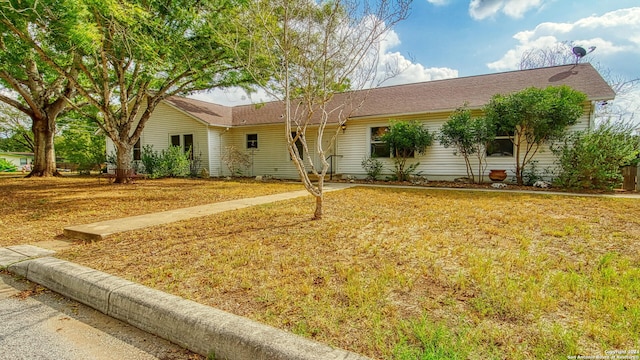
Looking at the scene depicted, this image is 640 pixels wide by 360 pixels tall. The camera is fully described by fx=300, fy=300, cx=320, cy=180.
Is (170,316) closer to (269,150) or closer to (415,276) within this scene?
(415,276)

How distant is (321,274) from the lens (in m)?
2.77

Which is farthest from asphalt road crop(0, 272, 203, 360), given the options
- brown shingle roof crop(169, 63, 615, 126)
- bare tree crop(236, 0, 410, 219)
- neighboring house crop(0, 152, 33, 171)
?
neighboring house crop(0, 152, 33, 171)

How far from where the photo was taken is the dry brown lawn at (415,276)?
1.79 m

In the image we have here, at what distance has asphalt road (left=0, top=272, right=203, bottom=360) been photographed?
1.88m

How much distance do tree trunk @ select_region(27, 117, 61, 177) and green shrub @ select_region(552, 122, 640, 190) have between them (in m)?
22.2

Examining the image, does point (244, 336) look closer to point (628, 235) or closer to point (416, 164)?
point (628, 235)

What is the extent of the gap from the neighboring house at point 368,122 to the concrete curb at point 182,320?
24.2ft

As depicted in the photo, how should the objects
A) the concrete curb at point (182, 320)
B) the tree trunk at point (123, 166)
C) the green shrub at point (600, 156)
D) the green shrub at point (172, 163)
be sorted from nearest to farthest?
the concrete curb at point (182, 320), the green shrub at point (600, 156), the tree trunk at point (123, 166), the green shrub at point (172, 163)

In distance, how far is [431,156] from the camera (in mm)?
12117

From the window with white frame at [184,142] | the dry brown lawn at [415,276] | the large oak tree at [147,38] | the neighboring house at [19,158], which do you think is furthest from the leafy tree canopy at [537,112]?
the neighboring house at [19,158]

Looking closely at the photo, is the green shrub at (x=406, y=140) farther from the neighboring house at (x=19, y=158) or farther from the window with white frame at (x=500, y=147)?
the neighboring house at (x=19, y=158)

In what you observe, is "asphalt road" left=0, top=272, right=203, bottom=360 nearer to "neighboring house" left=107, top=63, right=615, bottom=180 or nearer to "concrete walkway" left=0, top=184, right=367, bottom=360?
"concrete walkway" left=0, top=184, right=367, bottom=360

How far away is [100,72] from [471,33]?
12.3 meters

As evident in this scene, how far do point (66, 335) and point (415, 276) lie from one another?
8.86 ft
